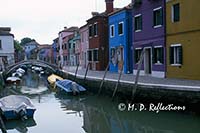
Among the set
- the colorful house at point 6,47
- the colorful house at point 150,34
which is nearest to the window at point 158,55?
the colorful house at point 150,34

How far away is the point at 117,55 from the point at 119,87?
1179 centimetres

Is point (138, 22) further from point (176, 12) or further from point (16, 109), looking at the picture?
point (16, 109)

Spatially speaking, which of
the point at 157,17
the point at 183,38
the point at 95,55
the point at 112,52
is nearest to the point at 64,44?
the point at 95,55

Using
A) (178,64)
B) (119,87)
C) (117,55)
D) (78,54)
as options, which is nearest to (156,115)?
(119,87)

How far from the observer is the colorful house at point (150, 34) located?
22219 millimetres

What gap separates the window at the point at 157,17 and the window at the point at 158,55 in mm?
1534

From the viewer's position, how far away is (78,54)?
156ft

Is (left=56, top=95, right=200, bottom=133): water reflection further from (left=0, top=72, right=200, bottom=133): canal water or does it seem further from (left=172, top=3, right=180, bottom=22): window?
(left=172, top=3, right=180, bottom=22): window

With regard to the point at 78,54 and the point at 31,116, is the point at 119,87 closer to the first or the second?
the point at 31,116

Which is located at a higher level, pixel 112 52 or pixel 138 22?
pixel 138 22

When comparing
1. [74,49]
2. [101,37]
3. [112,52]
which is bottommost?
[112,52]

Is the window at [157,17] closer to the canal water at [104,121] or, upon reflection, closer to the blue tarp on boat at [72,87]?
the canal water at [104,121]

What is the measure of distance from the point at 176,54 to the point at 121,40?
9.10 metres

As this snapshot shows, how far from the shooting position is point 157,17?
2297cm
